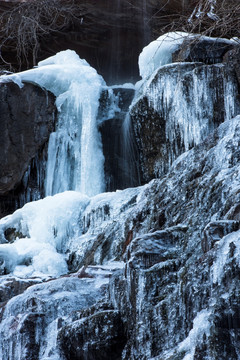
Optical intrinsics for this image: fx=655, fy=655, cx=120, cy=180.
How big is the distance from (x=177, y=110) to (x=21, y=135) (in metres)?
3.03

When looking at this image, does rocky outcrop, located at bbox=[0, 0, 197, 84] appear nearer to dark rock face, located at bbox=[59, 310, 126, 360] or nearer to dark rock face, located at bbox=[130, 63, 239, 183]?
dark rock face, located at bbox=[130, 63, 239, 183]

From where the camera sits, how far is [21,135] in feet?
37.1

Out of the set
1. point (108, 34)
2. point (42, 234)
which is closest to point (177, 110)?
point (42, 234)

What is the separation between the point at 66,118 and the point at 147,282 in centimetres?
740

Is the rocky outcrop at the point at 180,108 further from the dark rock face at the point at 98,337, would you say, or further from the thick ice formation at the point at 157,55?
the dark rock face at the point at 98,337

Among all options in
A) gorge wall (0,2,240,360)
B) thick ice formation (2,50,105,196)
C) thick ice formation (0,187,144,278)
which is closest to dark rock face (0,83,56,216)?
gorge wall (0,2,240,360)

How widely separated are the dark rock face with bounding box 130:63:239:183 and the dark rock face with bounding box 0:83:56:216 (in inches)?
68.9

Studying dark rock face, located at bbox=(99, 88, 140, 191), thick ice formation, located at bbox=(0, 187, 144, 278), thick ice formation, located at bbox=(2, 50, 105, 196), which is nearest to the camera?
thick ice formation, located at bbox=(0, 187, 144, 278)

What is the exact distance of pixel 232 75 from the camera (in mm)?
9141

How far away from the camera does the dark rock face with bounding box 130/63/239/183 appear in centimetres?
923

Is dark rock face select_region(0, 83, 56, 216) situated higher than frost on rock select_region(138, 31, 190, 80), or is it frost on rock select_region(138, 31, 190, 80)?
frost on rock select_region(138, 31, 190, 80)

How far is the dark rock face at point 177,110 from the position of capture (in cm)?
923

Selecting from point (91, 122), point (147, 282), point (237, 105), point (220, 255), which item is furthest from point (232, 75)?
point (220, 255)

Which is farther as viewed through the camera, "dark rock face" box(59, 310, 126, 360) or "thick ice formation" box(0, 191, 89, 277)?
"thick ice formation" box(0, 191, 89, 277)
